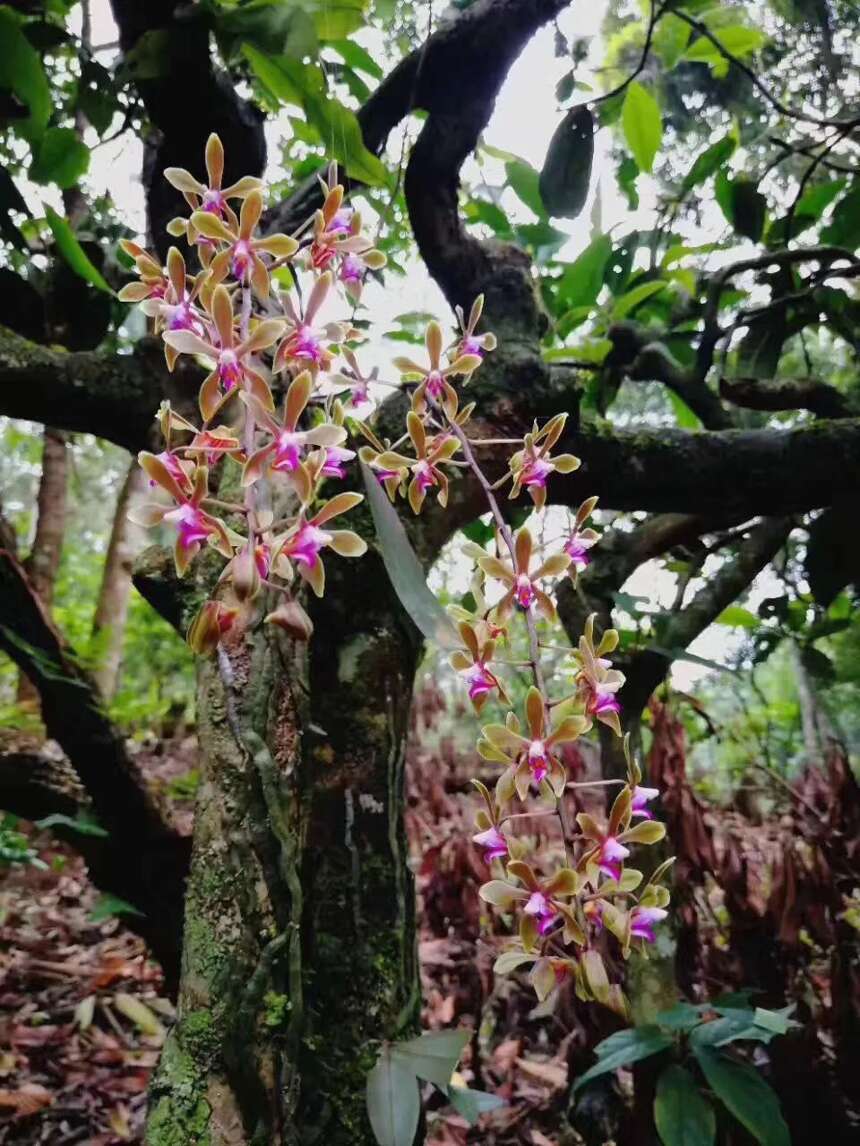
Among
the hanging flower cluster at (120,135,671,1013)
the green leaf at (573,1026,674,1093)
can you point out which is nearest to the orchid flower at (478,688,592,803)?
the hanging flower cluster at (120,135,671,1013)

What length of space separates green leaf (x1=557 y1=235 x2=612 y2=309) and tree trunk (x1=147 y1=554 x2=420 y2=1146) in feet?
2.93

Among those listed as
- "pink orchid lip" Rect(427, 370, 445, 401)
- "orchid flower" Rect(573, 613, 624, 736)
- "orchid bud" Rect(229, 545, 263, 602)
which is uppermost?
"pink orchid lip" Rect(427, 370, 445, 401)

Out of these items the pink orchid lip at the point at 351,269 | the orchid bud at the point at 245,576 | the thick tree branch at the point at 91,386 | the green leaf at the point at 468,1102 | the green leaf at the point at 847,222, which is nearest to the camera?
the orchid bud at the point at 245,576

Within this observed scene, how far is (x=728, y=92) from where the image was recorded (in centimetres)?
323

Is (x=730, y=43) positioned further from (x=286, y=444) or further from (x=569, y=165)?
(x=286, y=444)

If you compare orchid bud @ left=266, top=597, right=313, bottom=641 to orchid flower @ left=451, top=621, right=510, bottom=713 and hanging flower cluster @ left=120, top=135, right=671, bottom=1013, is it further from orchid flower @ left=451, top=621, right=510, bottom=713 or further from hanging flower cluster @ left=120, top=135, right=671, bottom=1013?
orchid flower @ left=451, top=621, right=510, bottom=713

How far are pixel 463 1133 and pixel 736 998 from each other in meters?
0.60

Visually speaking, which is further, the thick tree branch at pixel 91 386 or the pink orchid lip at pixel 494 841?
the thick tree branch at pixel 91 386

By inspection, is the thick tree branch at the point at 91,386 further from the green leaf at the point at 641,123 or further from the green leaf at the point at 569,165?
the green leaf at the point at 641,123

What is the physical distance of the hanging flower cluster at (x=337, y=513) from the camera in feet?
1.23

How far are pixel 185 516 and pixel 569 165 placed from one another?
1.07 meters

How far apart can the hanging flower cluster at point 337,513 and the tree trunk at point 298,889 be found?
208mm

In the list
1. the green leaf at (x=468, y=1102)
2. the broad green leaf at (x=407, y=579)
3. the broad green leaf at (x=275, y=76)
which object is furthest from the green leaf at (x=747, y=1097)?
the broad green leaf at (x=275, y=76)

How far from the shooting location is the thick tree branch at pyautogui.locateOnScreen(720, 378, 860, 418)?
45.8 inches
